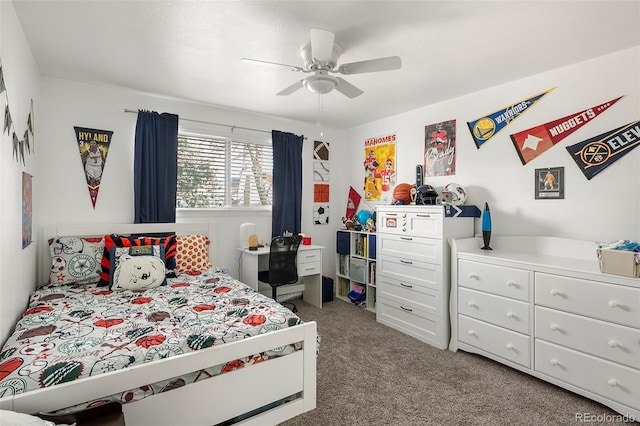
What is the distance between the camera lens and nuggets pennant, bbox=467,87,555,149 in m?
2.88

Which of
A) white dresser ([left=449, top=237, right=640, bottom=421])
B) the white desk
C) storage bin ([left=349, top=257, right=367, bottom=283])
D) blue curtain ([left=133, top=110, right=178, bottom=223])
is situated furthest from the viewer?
storage bin ([left=349, top=257, right=367, bottom=283])

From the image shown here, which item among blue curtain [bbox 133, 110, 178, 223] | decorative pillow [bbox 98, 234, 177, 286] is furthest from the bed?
blue curtain [bbox 133, 110, 178, 223]

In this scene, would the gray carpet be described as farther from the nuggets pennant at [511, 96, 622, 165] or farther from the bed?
the nuggets pennant at [511, 96, 622, 165]

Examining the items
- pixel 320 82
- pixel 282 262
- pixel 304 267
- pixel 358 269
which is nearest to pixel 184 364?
pixel 320 82

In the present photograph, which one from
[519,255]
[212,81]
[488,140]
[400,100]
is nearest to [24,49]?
[212,81]

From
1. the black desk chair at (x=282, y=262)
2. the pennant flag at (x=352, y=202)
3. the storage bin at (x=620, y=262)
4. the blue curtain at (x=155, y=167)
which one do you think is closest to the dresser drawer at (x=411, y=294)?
the black desk chair at (x=282, y=262)

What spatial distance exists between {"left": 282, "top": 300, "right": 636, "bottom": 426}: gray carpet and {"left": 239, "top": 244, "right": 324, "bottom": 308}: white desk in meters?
1.06

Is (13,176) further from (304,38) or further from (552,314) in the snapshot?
(552,314)

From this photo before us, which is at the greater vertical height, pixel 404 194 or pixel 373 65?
pixel 373 65

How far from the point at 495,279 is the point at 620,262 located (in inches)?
30.9

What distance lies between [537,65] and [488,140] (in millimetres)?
748

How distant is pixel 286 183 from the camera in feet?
13.9

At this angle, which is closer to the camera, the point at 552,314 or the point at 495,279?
the point at 552,314

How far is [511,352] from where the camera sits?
2.46m
